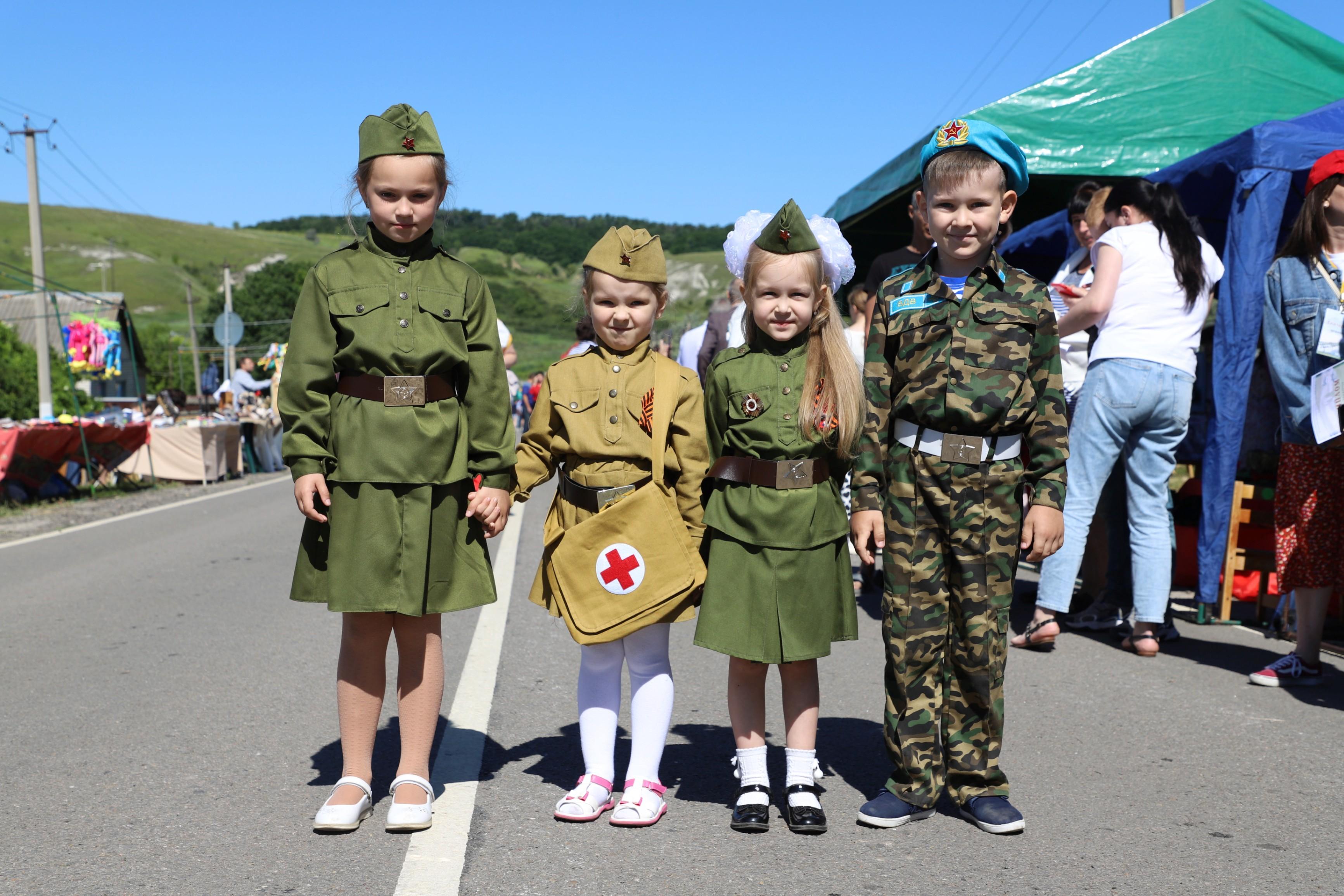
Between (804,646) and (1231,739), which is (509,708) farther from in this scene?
(1231,739)

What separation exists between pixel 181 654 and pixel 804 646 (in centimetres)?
363

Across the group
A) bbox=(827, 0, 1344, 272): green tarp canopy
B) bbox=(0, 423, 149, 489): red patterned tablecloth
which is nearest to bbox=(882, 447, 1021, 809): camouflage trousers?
bbox=(827, 0, 1344, 272): green tarp canopy

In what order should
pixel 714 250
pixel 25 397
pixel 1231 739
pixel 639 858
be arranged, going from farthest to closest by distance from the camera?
1. pixel 714 250
2. pixel 25 397
3. pixel 1231 739
4. pixel 639 858

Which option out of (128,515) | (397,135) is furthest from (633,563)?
(128,515)

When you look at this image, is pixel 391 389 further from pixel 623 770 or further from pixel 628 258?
pixel 623 770

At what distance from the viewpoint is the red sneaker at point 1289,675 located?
16.5ft

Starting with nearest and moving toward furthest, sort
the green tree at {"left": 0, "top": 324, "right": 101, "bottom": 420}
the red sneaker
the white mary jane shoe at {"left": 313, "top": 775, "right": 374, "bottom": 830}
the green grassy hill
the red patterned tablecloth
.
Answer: the white mary jane shoe at {"left": 313, "top": 775, "right": 374, "bottom": 830} → the red sneaker → the red patterned tablecloth → the green tree at {"left": 0, "top": 324, "right": 101, "bottom": 420} → the green grassy hill

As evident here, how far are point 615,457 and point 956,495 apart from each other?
3.21 feet

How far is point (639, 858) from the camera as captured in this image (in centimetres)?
310

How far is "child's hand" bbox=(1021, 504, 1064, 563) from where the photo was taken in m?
3.37

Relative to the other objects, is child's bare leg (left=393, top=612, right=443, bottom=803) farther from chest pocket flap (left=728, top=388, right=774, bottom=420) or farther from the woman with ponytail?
the woman with ponytail

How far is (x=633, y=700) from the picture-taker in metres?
3.51

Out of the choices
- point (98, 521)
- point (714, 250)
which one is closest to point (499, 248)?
point (714, 250)

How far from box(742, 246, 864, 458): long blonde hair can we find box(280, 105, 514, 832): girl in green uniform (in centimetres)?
83
